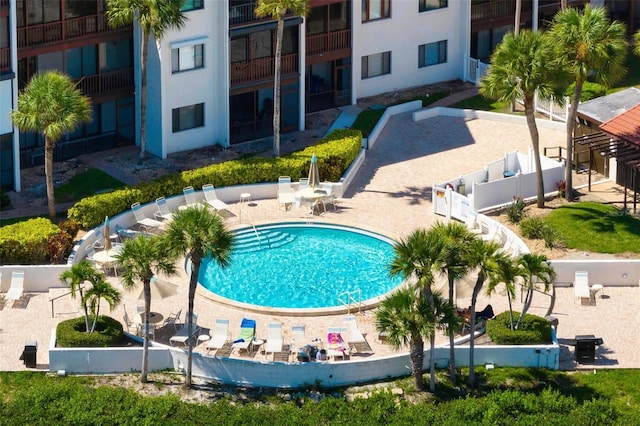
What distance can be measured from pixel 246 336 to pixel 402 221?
1384cm

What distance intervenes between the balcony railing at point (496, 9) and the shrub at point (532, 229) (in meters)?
21.1

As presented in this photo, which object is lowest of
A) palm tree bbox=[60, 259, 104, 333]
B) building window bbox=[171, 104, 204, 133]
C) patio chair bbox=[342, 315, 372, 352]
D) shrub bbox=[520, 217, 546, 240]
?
patio chair bbox=[342, 315, 372, 352]

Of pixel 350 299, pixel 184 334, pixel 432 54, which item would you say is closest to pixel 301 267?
pixel 350 299

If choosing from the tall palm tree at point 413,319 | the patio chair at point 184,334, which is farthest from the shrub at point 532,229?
the patio chair at point 184,334

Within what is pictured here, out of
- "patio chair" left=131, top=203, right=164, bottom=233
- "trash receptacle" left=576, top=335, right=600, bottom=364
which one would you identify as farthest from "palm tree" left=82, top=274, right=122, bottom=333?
"trash receptacle" left=576, top=335, right=600, bottom=364

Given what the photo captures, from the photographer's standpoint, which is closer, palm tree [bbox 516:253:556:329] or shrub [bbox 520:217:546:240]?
palm tree [bbox 516:253:556:329]

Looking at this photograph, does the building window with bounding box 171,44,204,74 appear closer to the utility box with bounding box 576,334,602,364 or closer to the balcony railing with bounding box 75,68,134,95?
the balcony railing with bounding box 75,68,134,95

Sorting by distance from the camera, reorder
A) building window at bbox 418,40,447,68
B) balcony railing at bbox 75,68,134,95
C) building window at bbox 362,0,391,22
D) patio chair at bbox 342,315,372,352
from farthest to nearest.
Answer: building window at bbox 418,40,447,68
building window at bbox 362,0,391,22
balcony railing at bbox 75,68,134,95
patio chair at bbox 342,315,372,352

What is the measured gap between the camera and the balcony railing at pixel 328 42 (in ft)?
297

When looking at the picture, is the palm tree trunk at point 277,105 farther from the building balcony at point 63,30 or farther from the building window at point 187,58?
the building balcony at point 63,30

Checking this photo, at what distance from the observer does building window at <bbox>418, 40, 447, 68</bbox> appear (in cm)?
9525

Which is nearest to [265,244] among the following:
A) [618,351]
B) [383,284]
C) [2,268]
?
[383,284]

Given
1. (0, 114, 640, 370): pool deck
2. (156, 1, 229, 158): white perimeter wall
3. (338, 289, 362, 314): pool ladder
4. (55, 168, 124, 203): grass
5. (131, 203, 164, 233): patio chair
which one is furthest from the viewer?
(156, 1, 229, 158): white perimeter wall

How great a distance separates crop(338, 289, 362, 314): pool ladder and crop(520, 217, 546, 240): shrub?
846 centimetres
